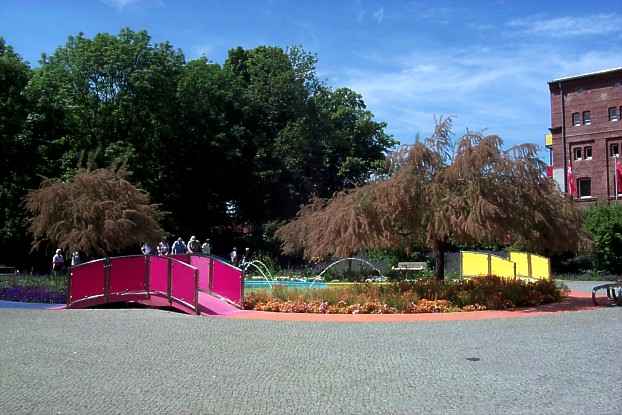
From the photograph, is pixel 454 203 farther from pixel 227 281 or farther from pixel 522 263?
pixel 522 263

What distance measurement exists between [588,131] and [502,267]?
35076 millimetres

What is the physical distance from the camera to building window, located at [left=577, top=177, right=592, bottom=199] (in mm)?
57744

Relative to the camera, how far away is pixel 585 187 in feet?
191

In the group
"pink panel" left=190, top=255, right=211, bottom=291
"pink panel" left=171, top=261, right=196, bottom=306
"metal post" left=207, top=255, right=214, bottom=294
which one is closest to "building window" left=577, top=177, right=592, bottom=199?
"pink panel" left=190, top=255, right=211, bottom=291

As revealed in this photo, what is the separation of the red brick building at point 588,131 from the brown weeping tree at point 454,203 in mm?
39226

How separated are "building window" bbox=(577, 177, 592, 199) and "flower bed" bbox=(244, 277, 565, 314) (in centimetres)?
4068

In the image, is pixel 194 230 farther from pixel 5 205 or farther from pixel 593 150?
pixel 593 150

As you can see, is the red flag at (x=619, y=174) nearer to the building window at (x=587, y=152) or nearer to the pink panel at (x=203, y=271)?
the building window at (x=587, y=152)

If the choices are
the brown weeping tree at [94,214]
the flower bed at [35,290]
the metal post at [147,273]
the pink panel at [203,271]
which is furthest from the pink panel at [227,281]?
the brown weeping tree at [94,214]

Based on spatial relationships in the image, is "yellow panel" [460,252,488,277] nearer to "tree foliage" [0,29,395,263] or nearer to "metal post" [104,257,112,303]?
"tree foliage" [0,29,395,263]

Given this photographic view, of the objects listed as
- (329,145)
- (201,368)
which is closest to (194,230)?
(329,145)

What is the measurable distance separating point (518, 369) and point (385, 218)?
9245 millimetres

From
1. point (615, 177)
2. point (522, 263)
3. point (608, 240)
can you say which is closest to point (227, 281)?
point (522, 263)

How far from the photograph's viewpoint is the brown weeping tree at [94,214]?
2594 cm
